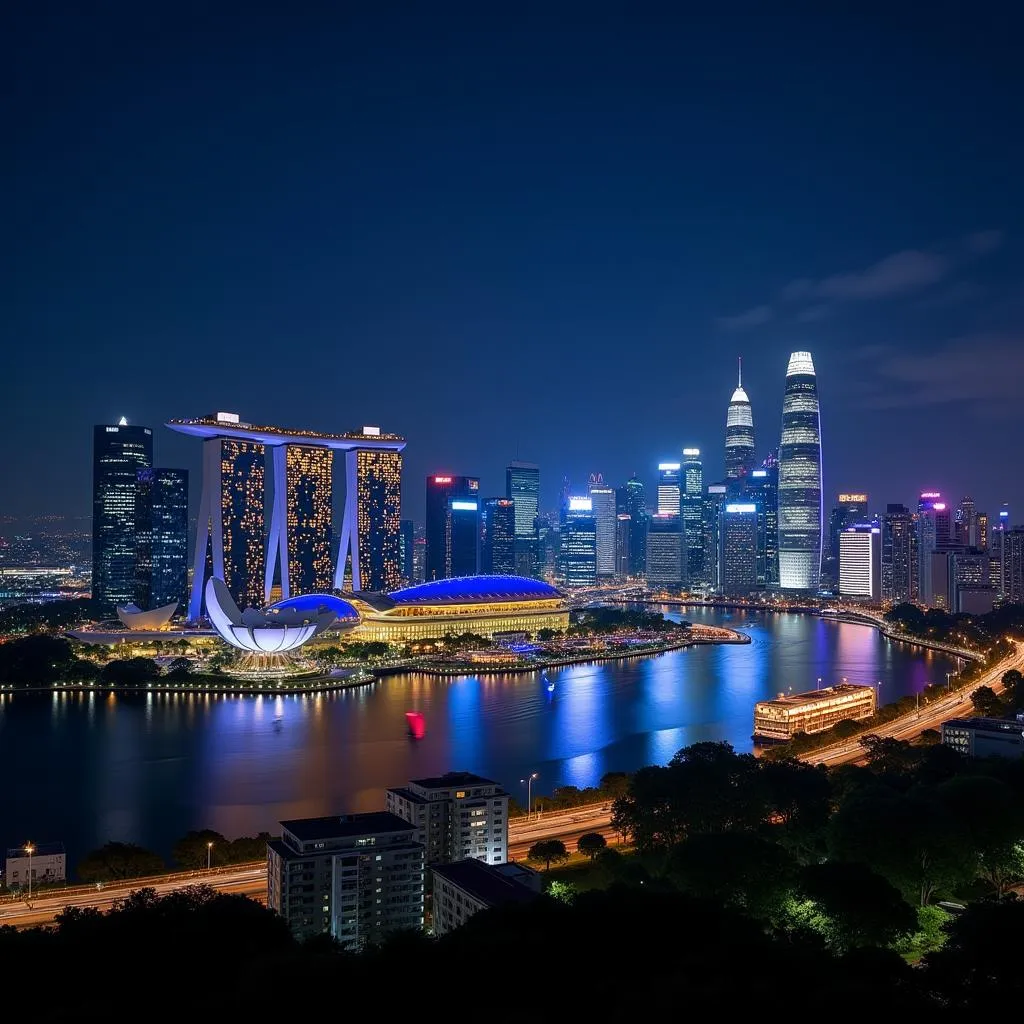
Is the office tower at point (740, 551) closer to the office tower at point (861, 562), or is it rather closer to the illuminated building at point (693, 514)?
the illuminated building at point (693, 514)

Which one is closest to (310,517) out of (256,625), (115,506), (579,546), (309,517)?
(309,517)

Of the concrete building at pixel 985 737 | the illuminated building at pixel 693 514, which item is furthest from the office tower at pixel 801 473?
the concrete building at pixel 985 737

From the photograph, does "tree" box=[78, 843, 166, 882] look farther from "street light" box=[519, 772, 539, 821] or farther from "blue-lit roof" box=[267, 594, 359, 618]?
"blue-lit roof" box=[267, 594, 359, 618]

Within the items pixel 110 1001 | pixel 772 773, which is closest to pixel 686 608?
pixel 772 773

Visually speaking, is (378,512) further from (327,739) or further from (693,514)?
(693,514)

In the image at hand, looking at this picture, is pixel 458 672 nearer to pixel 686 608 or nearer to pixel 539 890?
pixel 539 890
